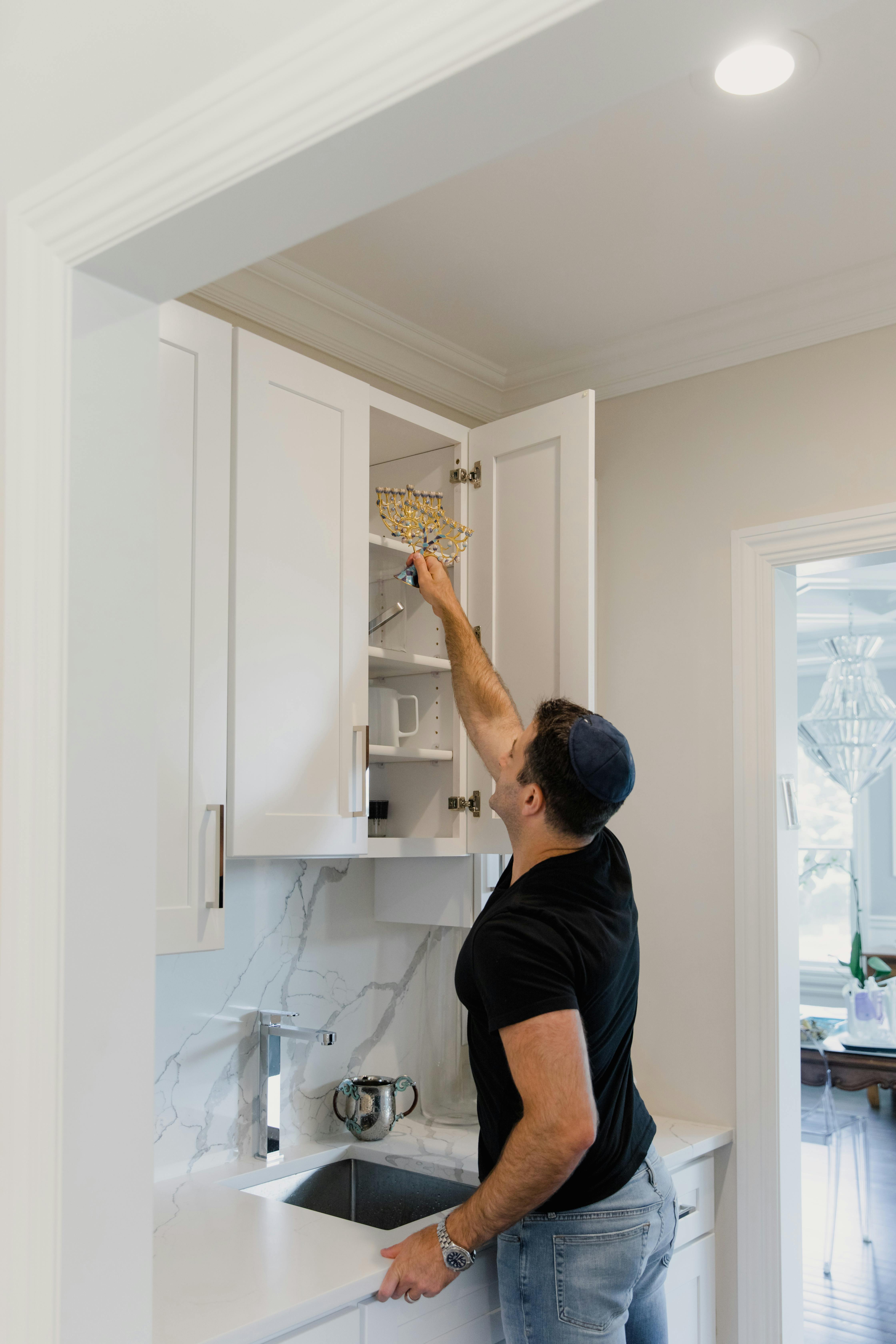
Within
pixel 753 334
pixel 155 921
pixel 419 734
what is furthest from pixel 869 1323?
pixel 155 921

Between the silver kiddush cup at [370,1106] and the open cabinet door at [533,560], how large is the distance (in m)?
0.57

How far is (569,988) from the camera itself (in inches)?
68.3

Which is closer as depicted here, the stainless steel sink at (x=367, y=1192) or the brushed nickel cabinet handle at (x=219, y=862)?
the brushed nickel cabinet handle at (x=219, y=862)

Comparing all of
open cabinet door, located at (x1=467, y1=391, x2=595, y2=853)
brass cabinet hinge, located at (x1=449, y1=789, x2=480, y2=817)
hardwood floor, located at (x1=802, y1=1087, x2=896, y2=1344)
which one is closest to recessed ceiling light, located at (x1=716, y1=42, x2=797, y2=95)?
open cabinet door, located at (x1=467, y1=391, x2=595, y2=853)

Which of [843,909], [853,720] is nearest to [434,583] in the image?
[853,720]

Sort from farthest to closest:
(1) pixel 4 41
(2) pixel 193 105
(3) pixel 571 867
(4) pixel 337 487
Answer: (4) pixel 337 487 < (3) pixel 571 867 < (1) pixel 4 41 < (2) pixel 193 105

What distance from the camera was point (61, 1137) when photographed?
1105 mm

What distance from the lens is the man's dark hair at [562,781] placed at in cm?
192

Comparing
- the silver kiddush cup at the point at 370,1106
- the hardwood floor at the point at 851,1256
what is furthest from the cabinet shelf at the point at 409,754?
the hardwood floor at the point at 851,1256

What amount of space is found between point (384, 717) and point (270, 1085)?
82 centimetres

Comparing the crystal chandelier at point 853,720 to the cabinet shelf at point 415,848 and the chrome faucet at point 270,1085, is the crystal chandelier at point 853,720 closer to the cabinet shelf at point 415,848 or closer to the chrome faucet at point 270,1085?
the cabinet shelf at point 415,848

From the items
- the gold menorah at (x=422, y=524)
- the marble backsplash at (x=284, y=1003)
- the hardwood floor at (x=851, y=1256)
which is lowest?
the hardwood floor at (x=851, y=1256)

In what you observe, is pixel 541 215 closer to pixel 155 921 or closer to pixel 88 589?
pixel 88 589

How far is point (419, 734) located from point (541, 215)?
117cm
